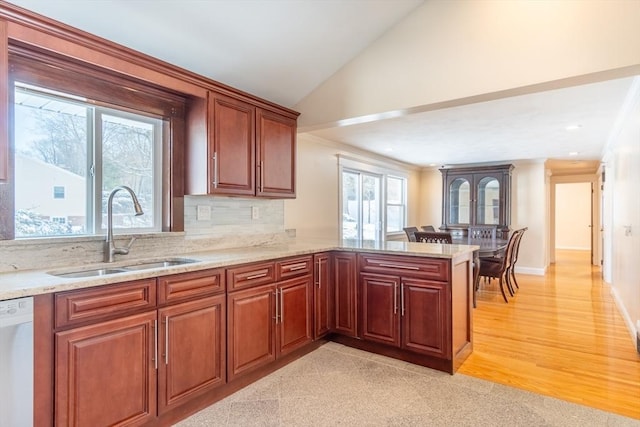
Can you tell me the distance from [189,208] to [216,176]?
0.41 metres

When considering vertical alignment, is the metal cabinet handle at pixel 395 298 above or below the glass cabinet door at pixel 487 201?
below

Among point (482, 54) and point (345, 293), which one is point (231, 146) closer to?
point (345, 293)

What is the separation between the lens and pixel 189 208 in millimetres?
2838

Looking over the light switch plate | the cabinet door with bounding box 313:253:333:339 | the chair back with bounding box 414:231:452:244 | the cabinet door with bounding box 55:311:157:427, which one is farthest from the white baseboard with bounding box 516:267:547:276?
the cabinet door with bounding box 55:311:157:427

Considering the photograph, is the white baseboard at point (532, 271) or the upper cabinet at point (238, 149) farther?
the white baseboard at point (532, 271)

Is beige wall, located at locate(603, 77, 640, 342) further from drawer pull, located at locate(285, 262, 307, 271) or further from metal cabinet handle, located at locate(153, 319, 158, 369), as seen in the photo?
metal cabinet handle, located at locate(153, 319, 158, 369)

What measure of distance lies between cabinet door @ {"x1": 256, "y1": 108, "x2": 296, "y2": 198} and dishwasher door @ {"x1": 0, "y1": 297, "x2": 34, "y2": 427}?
5.82ft

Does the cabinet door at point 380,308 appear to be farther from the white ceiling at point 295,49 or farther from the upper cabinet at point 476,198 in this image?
the upper cabinet at point 476,198

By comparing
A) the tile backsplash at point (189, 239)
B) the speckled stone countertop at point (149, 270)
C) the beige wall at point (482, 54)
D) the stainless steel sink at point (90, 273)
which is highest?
the beige wall at point (482, 54)

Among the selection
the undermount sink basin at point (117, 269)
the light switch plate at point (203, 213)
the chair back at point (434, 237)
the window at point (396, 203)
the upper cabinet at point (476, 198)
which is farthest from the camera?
the window at point (396, 203)

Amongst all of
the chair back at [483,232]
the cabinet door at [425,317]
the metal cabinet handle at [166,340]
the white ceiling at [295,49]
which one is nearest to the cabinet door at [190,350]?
the metal cabinet handle at [166,340]

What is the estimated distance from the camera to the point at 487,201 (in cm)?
696

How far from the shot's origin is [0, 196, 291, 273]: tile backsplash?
77.0 inches

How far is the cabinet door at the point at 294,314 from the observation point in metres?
2.69
